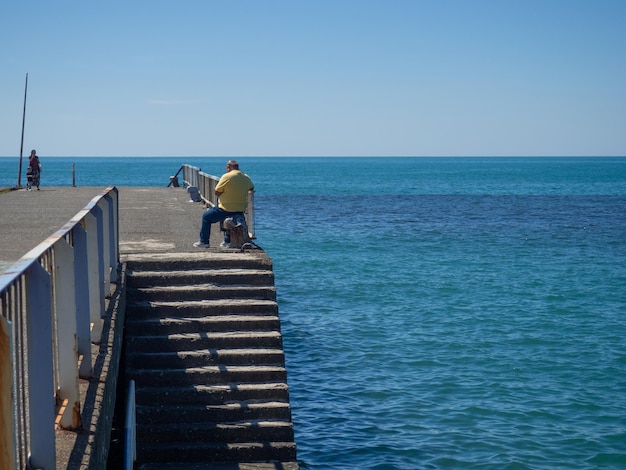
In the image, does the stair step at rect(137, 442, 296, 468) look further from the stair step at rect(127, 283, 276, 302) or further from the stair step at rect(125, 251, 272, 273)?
the stair step at rect(125, 251, 272, 273)

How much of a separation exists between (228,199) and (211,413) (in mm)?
4183

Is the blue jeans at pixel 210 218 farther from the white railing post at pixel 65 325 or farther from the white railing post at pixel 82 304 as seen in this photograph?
the white railing post at pixel 65 325

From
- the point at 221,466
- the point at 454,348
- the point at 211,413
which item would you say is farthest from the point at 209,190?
the point at 221,466

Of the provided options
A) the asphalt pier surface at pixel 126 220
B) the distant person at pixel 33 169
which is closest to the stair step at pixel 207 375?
the asphalt pier surface at pixel 126 220

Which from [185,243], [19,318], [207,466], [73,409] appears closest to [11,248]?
[185,243]

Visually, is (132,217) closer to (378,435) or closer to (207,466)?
(378,435)

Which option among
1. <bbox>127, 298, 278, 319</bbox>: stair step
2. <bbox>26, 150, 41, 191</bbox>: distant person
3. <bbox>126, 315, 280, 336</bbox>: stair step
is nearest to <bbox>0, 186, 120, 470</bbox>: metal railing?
<bbox>126, 315, 280, 336</bbox>: stair step

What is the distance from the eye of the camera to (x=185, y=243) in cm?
1428

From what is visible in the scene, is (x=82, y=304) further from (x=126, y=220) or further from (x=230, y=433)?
(x=126, y=220)

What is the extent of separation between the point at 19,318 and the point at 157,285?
7.48 meters

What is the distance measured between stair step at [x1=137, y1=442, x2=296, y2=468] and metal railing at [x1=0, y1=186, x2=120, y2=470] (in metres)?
2.37

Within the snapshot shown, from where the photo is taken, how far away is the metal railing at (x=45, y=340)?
3.32 m

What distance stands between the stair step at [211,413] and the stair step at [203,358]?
0.60 metres

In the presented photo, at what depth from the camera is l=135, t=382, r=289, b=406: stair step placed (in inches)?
399
